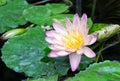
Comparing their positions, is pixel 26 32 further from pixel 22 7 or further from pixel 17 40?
pixel 22 7

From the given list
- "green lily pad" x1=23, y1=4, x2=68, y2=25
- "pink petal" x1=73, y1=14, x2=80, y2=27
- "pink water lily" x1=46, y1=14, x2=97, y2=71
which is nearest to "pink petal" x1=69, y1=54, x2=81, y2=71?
"pink water lily" x1=46, y1=14, x2=97, y2=71

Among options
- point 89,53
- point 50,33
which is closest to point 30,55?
point 50,33

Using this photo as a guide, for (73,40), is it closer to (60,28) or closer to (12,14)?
(60,28)

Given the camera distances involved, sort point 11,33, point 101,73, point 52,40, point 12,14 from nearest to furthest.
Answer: point 101,73
point 52,40
point 11,33
point 12,14

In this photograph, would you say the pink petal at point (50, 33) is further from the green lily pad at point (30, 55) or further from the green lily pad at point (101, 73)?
the green lily pad at point (101, 73)

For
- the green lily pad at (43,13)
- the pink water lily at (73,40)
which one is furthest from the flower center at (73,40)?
the green lily pad at (43,13)

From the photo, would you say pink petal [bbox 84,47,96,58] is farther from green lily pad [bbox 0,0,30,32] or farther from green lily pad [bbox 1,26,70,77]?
green lily pad [bbox 0,0,30,32]
